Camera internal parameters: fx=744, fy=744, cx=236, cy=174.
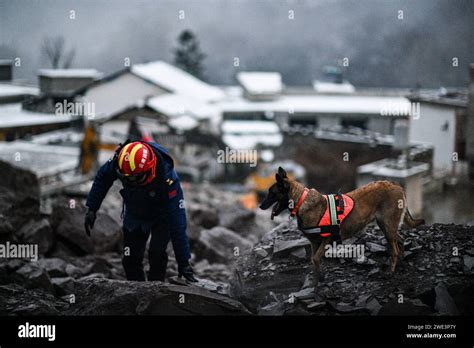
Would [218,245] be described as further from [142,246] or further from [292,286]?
[292,286]

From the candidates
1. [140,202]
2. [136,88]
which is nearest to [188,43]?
[136,88]

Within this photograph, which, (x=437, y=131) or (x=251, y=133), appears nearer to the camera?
(x=437, y=131)

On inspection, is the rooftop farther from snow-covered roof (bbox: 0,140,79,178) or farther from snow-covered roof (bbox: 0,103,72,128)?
snow-covered roof (bbox: 0,140,79,178)

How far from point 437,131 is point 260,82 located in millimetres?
14089

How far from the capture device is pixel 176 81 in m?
21.7

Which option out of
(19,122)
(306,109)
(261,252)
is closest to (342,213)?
(261,252)

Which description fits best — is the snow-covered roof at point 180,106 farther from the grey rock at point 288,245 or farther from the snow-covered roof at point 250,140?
the grey rock at point 288,245

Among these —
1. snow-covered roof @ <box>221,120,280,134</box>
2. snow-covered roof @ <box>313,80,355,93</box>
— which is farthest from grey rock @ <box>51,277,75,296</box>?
snow-covered roof @ <box>313,80,355,93</box>

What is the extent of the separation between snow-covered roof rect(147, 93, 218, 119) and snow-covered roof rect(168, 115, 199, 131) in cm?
15

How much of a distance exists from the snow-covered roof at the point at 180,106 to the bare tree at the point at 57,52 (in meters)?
3.15

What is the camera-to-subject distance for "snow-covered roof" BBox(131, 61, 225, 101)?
837 inches

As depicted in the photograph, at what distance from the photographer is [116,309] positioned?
5887 mm

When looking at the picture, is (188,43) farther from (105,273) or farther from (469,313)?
(469,313)

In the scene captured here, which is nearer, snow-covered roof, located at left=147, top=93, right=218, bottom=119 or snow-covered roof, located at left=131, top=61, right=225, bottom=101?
snow-covered roof, located at left=131, top=61, right=225, bottom=101
